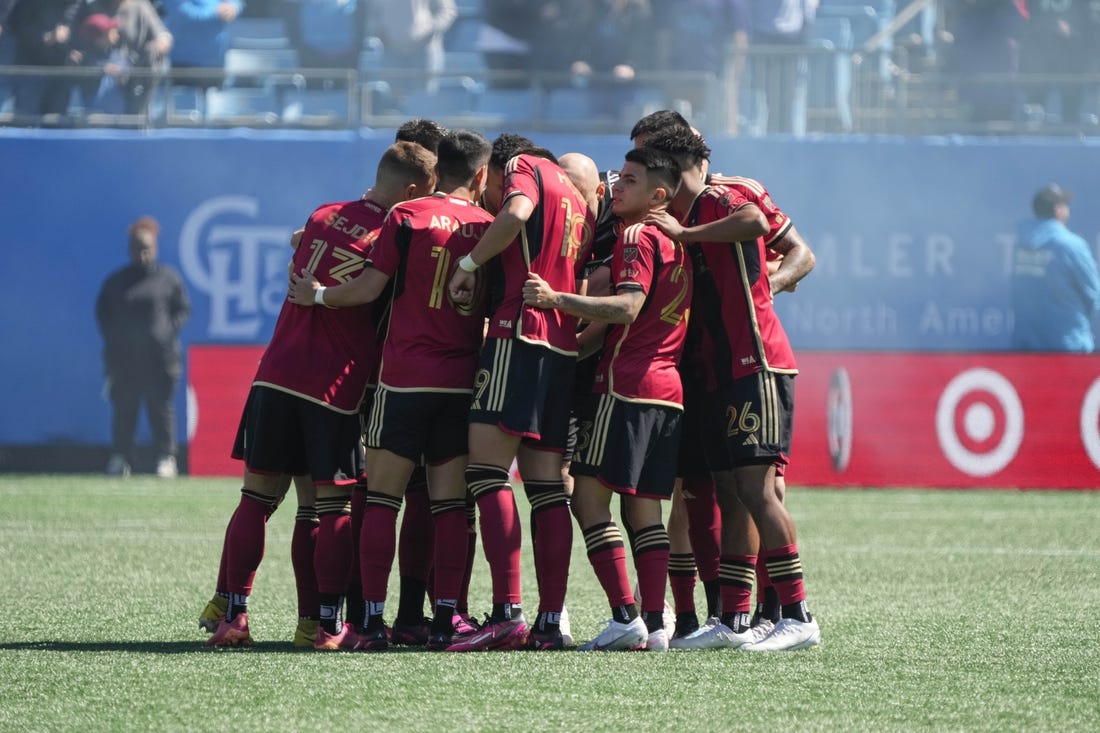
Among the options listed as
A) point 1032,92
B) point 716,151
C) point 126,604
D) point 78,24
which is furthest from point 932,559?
point 78,24

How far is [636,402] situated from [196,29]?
1214cm

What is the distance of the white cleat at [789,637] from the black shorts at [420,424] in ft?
4.60

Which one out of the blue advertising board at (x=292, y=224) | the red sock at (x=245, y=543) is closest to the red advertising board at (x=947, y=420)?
the blue advertising board at (x=292, y=224)

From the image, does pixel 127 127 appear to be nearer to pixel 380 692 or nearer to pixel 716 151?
pixel 716 151

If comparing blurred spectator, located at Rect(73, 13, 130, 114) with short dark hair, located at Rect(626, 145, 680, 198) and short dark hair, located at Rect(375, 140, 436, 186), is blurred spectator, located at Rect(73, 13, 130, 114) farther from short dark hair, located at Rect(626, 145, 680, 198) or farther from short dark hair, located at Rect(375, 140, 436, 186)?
short dark hair, located at Rect(626, 145, 680, 198)

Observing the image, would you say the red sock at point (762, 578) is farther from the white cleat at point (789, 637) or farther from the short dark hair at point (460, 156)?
the short dark hair at point (460, 156)

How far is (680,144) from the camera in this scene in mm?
Answer: 6305

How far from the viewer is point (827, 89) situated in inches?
636

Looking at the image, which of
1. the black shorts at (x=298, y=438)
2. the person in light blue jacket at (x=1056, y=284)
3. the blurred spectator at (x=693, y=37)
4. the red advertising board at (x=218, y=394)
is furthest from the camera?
the blurred spectator at (x=693, y=37)

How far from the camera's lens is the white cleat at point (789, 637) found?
20.2ft

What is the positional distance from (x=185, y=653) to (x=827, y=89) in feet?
38.3

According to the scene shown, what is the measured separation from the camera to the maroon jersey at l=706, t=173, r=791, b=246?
6.36 meters

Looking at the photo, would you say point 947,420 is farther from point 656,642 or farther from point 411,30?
point 656,642

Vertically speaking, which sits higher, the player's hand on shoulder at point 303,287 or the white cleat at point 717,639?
the player's hand on shoulder at point 303,287
